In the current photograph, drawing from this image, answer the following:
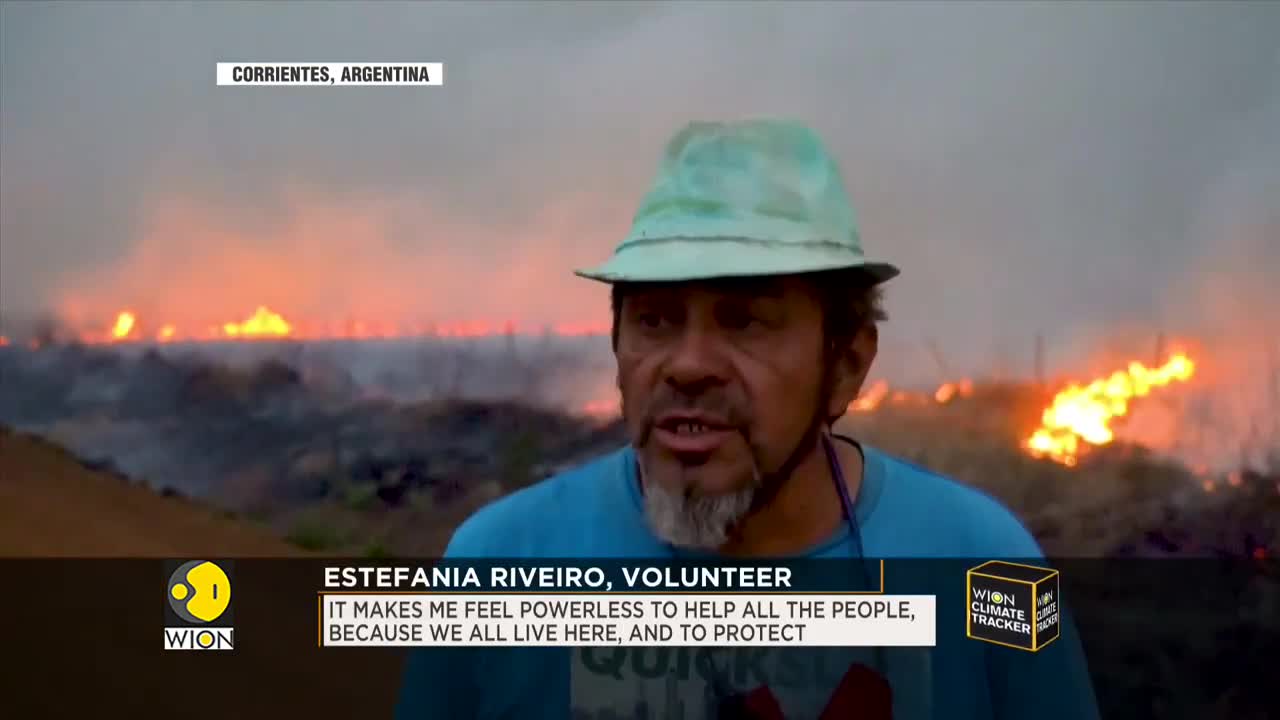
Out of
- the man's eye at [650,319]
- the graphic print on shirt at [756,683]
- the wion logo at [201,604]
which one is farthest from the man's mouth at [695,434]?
the wion logo at [201,604]

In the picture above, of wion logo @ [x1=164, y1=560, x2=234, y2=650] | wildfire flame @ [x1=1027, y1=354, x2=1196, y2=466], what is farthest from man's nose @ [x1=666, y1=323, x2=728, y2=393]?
wion logo @ [x1=164, y1=560, x2=234, y2=650]

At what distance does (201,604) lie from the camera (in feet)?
6.25

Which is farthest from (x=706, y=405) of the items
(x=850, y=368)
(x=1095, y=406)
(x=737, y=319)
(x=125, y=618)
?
(x=125, y=618)

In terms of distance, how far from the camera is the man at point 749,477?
137cm

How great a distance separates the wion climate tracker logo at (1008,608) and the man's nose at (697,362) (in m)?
0.64

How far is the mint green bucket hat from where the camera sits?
1.32 metres

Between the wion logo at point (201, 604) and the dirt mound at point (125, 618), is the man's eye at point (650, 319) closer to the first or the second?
the dirt mound at point (125, 618)

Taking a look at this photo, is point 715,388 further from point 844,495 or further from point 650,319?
point 844,495

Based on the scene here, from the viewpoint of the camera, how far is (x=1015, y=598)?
158cm

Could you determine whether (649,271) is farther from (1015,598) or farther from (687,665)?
(1015,598)

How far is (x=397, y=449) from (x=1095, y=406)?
58.5 inches

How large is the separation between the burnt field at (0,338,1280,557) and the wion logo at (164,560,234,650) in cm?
15

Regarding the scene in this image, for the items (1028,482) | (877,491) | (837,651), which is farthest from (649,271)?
(1028,482)

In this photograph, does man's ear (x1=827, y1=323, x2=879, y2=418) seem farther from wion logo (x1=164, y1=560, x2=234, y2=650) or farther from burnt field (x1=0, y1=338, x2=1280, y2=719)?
wion logo (x1=164, y1=560, x2=234, y2=650)
